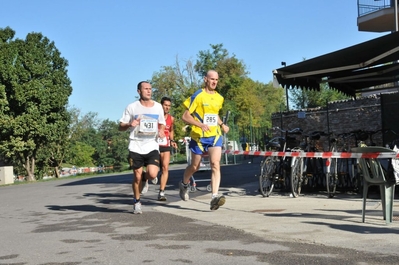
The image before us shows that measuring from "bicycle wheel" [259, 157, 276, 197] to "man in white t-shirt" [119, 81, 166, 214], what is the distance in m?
2.68

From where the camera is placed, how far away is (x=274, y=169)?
1244cm

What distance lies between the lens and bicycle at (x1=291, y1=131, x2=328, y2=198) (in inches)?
476

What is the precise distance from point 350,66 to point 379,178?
17.2 ft

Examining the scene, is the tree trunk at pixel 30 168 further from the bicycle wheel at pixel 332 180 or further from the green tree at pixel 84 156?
the green tree at pixel 84 156

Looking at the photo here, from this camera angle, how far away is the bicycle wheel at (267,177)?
1227cm

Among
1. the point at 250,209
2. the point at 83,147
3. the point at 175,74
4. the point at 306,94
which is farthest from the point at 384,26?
the point at 83,147

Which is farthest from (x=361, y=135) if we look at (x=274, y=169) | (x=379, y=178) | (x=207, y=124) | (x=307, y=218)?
(x=379, y=178)

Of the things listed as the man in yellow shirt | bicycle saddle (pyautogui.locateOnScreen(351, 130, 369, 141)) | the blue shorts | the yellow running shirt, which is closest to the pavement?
the man in yellow shirt

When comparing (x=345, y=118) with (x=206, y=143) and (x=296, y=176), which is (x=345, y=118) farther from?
(x=206, y=143)

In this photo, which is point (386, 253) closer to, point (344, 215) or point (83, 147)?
point (344, 215)

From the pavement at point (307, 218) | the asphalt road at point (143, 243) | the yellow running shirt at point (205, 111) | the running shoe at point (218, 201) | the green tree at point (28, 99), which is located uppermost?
the green tree at point (28, 99)

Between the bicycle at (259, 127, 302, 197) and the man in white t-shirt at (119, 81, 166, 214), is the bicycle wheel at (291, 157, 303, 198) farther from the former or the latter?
the man in white t-shirt at (119, 81, 166, 214)

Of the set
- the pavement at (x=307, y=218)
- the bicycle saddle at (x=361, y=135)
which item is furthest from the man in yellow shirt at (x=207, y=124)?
the bicycle saddle at (x=361, y=135)

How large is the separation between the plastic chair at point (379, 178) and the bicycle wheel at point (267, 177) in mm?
4192
